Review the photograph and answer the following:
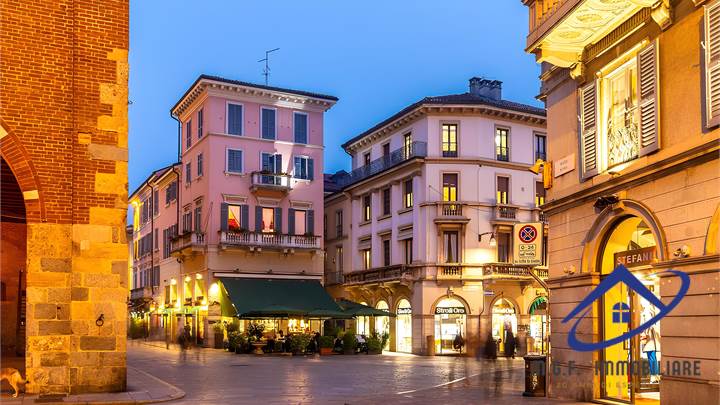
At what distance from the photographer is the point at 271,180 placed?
47438 millimetres

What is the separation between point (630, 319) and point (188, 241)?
3576cm

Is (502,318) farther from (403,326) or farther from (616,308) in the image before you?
(616,308)

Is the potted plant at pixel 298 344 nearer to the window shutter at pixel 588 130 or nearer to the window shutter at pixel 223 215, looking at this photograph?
the window shutter at pixel 223 215

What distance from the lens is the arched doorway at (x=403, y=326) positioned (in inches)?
1762

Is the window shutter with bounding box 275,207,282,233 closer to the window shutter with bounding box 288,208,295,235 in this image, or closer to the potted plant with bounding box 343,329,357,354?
the window shutter with bounding box 288,208,295,235

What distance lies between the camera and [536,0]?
17.6 metres

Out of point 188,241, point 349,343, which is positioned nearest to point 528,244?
point 349,343

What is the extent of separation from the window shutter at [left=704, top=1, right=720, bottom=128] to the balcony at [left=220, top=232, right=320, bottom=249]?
118 feet

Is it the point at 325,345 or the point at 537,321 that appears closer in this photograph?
the point at 325,345

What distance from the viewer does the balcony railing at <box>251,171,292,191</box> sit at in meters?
46.9

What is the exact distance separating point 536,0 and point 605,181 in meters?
4.62

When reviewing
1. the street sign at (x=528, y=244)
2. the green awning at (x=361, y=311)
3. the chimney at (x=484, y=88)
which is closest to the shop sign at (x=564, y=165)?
the street sign at (x=528, y=244)

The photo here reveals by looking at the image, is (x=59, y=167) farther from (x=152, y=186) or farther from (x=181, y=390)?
(x=152, y=186)

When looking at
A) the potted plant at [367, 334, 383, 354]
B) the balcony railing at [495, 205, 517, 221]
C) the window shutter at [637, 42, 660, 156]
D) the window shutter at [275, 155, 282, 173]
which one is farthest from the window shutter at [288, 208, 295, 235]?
the window shutter at [637, 42, 660, 156]
